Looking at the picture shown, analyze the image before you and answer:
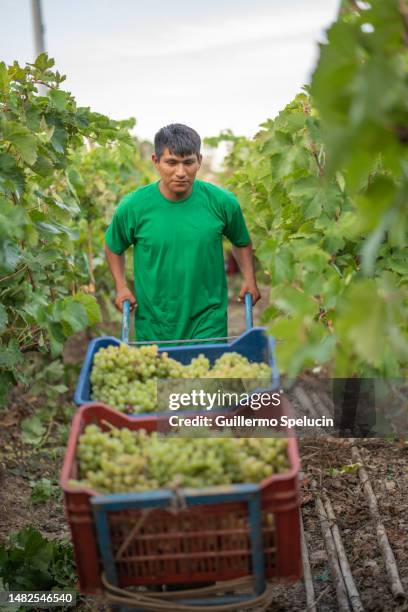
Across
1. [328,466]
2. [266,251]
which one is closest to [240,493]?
[266,251]

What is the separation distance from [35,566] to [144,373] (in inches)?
45.7

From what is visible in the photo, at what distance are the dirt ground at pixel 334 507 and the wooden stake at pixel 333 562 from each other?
1.7 inches

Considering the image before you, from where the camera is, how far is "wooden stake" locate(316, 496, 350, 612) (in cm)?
313

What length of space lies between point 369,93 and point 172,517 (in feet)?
4.01

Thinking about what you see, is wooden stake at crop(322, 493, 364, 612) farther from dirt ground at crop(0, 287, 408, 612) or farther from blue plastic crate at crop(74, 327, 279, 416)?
blue plastic crate at crop(74, 327, 279, 416)

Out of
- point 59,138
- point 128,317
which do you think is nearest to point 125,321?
point 128,317

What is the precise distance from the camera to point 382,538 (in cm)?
355

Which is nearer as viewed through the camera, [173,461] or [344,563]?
[173,461]

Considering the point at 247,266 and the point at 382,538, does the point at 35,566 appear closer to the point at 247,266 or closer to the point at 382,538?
the point at 382,538

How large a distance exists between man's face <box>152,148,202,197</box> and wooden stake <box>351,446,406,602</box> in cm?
172

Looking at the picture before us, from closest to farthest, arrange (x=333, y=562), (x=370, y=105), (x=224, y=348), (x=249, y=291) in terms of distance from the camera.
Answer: (x=370, y=105) < (x=224, y=348) < (x=333, y=562) < (x=249, y=291)

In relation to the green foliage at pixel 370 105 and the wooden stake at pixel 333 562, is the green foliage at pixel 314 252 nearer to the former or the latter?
the green foliage at pixel 370 105

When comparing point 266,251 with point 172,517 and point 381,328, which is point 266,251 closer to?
point 172,517

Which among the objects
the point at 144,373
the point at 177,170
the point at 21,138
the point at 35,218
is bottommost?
the point at 144,373
